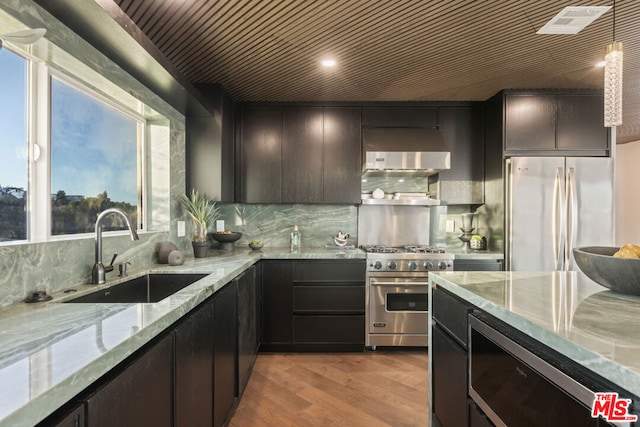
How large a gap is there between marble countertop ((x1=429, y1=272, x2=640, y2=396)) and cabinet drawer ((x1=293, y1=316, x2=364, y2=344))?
1588mm

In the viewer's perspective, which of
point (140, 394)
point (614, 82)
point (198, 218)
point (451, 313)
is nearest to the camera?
point (140, 394)

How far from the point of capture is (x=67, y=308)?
3.85ft

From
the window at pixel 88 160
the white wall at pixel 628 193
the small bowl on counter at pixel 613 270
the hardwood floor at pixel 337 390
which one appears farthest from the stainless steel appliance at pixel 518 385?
the white wall at pixel 628 193

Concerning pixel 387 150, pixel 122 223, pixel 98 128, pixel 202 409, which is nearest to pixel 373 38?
pixel 387 150

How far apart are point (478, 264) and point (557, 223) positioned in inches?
30.9

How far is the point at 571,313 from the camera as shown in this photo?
974mm

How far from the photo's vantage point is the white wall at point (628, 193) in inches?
191

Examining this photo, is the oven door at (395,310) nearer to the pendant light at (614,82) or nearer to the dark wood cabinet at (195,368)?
the dark wood cabinet at (195,368)

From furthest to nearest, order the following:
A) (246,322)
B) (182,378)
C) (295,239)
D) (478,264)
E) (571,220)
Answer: (295,239) < (478,264) < (571,220) < (246,322) < (182,378)

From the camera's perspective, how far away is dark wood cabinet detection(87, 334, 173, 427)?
0.78 metres

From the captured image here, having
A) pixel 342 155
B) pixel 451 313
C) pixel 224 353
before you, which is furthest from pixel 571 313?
pixel 342 155

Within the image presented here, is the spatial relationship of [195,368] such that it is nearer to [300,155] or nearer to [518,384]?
[518,384]

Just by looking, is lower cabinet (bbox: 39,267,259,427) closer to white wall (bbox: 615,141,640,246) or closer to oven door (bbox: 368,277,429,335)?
oven door (bbox: 368,277,429,335)

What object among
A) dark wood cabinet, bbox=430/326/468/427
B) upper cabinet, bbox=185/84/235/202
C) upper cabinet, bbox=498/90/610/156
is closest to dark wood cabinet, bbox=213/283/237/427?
dark wood cabinet, bbox=430/326/468/427
